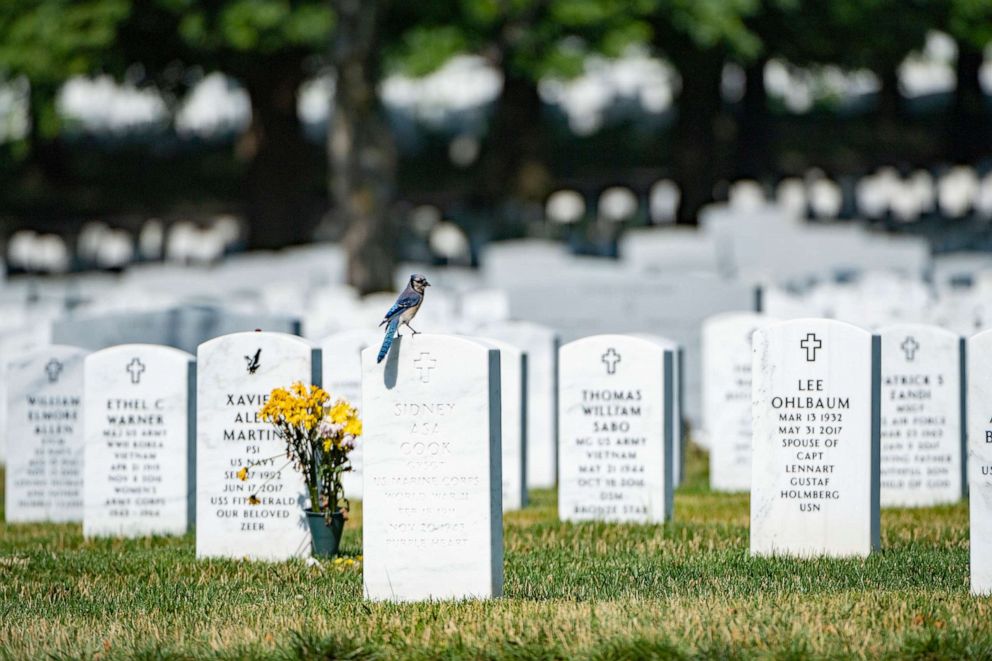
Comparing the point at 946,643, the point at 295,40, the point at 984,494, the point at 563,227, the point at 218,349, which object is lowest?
the point at 946,643

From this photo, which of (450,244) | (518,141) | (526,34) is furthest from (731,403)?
(518,141)

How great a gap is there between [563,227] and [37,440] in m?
25.8

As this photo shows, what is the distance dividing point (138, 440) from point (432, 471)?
3351 millimetres

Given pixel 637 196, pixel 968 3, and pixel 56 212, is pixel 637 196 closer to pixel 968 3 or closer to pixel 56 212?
pixel 968 3

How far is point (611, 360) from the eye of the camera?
11953 millimetres

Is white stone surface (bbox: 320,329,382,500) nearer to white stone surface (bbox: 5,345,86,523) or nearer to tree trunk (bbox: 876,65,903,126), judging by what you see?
white stone surface (bbox: 5,345,86,523)

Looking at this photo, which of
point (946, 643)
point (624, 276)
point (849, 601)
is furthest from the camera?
point (624, 276)

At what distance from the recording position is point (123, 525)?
1187 cm

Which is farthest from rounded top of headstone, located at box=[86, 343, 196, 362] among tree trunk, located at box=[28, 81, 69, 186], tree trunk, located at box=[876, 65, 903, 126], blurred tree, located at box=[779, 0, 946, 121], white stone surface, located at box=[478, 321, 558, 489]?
tree trunk, located at box=[876, 65, 903, 126]

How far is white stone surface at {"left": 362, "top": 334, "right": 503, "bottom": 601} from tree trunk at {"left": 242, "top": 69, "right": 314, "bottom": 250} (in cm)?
2732

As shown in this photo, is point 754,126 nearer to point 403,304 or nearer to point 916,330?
point 916,330

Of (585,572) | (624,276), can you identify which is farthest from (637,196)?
(585,572)

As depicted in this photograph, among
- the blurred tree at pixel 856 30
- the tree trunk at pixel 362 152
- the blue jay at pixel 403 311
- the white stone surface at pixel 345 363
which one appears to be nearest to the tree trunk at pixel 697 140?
the blurred tree at pixel 856 30

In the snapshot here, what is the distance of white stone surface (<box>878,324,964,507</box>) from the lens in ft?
41.9
